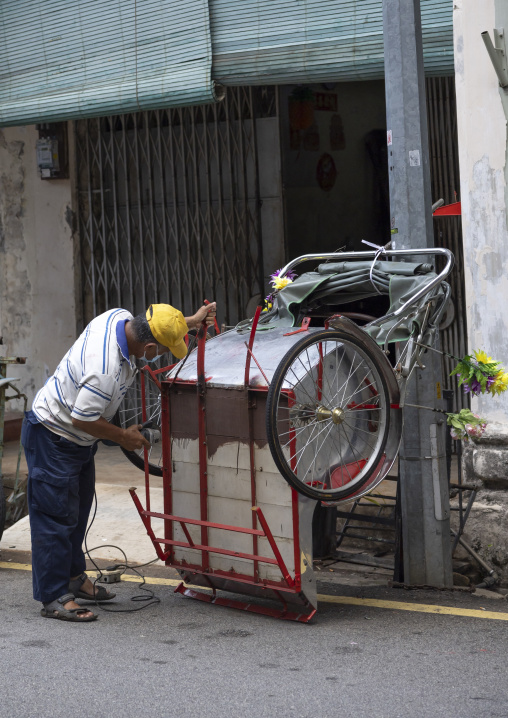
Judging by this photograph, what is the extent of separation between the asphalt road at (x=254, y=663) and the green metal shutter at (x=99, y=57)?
4.14m

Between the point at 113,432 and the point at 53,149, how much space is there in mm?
5693

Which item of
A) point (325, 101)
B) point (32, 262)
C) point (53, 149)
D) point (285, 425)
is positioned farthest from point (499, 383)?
point (32, 262)

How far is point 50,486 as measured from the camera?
4949mm

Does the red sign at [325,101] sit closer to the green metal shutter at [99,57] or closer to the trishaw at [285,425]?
the green metal shutter at [99,57]

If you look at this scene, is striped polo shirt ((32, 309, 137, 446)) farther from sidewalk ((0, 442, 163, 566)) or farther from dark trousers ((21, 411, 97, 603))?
sidewalk ((0, 442, 163, 566))

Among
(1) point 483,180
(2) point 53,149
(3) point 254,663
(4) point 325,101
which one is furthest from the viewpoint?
(4) point 325,101

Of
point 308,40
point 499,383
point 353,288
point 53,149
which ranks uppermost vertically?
point 308,40

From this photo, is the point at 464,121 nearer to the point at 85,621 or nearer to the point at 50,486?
the point at 50,486

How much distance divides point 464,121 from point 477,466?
7.15 ft

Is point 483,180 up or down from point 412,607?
up

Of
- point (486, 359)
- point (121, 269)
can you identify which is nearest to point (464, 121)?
point (486, 359)

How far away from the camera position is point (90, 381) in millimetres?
4738

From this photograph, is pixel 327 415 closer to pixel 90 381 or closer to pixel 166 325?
pixel 166 325

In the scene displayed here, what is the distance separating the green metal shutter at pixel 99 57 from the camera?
733 centimetres
